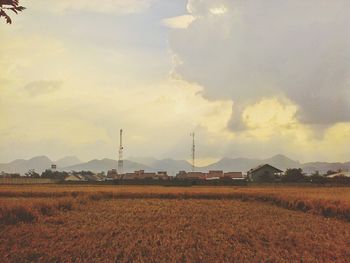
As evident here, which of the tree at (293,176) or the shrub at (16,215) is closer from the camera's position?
the shrub at (16,215)

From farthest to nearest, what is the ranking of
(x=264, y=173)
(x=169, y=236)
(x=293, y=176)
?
(x=264, y=173) < (x=293, y=176) < (x=169, y=236)

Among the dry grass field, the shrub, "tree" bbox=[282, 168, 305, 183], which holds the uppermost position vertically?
"tree" bbox=[282, 168, 305, 183]

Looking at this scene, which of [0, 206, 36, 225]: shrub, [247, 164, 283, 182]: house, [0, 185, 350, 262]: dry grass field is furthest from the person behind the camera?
[247, 164, 283, 182]: house

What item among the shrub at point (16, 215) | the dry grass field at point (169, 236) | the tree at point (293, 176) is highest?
the tree at point (293, 176)

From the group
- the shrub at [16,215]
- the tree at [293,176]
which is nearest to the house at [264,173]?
the tree at [293,176]

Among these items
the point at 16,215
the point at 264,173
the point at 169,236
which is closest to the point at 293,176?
the point at 264,173

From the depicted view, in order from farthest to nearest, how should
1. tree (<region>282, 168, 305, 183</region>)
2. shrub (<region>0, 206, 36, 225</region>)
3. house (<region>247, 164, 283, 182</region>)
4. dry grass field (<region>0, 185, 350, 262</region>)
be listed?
house (<region>247, 164, 283, 182</region>)
tree (<region>282, 168, 305, 183</region>)
shrub (<region>0, 206, 36, 225</region>)
dry grass field (<region>0, 185, 350, 262</region>)

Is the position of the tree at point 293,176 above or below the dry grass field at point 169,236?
above

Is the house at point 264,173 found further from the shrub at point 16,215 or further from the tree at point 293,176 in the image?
the shrub at point 16,215

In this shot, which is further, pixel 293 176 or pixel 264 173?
pixel 264 173

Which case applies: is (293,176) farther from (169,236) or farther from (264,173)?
(169,236)

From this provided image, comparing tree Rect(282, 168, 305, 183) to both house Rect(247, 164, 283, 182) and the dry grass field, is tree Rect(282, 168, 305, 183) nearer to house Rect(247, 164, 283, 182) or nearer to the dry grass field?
house Rect(247, 164, 283, 182)

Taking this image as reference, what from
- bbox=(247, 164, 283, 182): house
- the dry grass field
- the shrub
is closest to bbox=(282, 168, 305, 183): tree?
bbox=(247, 164, 283, 182): house

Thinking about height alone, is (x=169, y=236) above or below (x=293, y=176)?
below
